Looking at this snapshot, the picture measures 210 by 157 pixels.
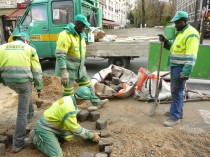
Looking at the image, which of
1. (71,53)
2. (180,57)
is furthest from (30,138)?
(180,57)

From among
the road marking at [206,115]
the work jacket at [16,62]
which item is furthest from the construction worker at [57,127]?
the road marking at [206,115]

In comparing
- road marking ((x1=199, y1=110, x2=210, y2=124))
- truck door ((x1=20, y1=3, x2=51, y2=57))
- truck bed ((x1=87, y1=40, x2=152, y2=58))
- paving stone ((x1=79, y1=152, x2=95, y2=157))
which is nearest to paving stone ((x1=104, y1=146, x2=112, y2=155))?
paving stone ((x1=79, y1=152, x2=95, y2=157))

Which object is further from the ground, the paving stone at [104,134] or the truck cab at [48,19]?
the truck cab at [48,19]

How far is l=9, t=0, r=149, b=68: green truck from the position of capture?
7.18 m

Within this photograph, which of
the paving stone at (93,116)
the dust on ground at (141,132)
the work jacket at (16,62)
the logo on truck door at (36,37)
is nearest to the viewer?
the work jacket at (16,62)

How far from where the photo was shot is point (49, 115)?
3.02 meters

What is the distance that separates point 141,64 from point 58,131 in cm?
664

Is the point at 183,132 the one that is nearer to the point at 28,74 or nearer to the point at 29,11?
the point at 28,74

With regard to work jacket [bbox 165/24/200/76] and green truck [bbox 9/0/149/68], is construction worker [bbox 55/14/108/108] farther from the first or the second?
green truck [bbox 9/0/149/68]

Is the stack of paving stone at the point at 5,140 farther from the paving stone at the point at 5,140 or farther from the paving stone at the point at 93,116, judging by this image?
the paving stone at the point at 93,116

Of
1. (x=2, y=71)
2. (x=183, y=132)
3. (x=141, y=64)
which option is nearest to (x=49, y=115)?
(x=2, y=71)

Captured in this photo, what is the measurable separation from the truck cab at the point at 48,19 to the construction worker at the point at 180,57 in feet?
13.8

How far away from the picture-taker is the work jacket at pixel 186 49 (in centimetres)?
341

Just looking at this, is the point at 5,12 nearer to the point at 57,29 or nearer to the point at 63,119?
the point at 57,29
